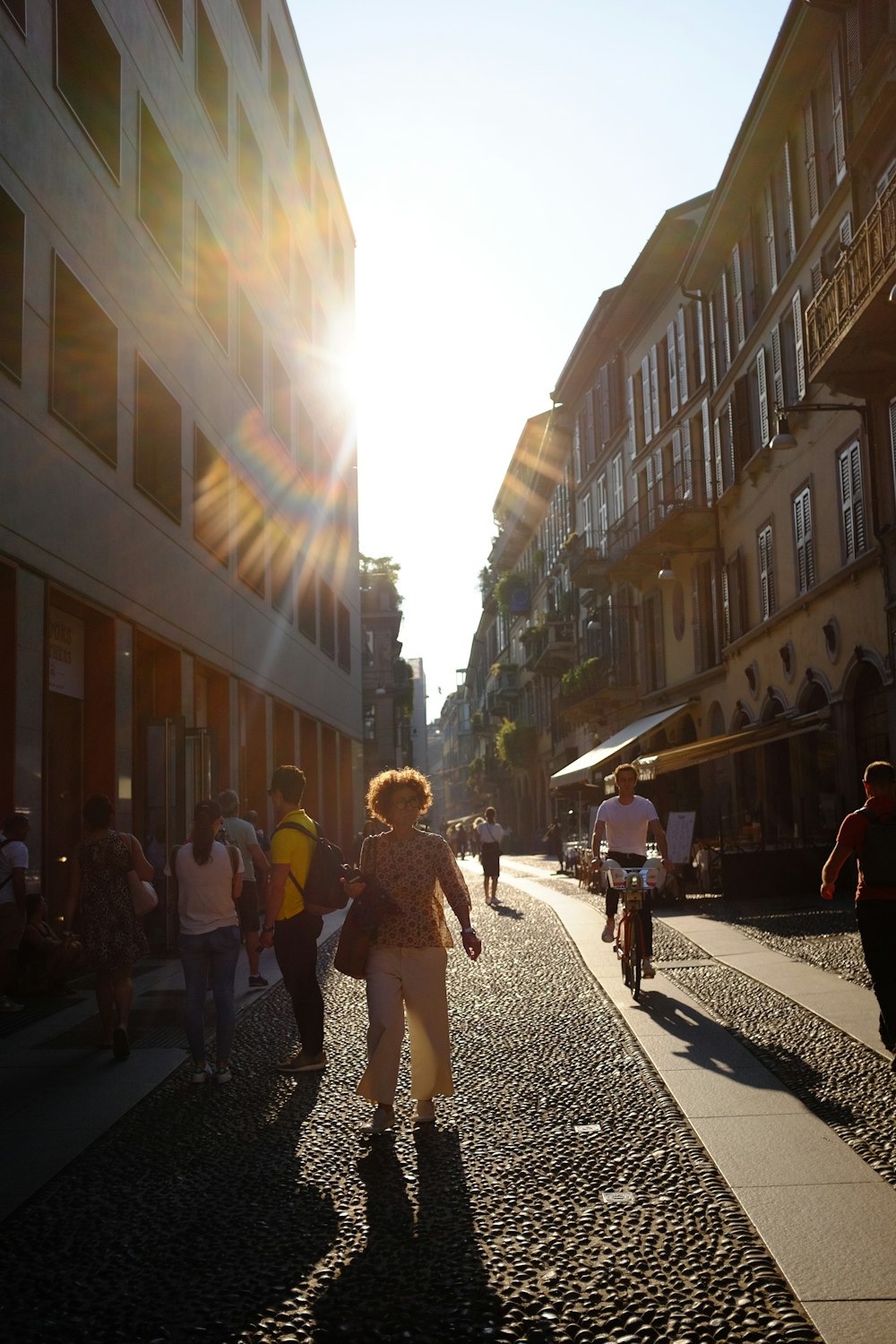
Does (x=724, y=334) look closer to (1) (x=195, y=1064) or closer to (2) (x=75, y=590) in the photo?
(2) (x=75, y=590)

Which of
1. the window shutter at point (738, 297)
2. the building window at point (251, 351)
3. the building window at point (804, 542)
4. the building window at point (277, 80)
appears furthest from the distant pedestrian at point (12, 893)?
the window shutter at point (738, 297)

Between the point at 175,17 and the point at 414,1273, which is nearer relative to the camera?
the point at 414,1273

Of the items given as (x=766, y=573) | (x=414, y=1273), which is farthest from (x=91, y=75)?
(x=766, y=573)

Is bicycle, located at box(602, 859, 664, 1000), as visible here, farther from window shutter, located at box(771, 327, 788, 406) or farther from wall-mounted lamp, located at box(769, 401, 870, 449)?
window shutter, located at box(771, 327, 788, 406)

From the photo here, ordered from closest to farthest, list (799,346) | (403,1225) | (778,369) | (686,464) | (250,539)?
(403,1225)
(799,346)
(250,539)
(778,369)
(686,464)

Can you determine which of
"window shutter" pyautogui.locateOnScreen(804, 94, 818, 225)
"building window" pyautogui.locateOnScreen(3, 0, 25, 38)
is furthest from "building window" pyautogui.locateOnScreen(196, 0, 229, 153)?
"window shutter" pyautogui.locateOnScreen(804, 94, 818, 225)

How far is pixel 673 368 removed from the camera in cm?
3578

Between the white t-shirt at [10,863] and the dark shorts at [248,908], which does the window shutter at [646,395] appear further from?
the white t-shirt at [10,863]

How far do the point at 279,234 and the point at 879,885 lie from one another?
24228mm

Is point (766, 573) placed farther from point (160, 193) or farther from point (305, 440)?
point (160, 193)

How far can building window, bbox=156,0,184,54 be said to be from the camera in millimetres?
19281

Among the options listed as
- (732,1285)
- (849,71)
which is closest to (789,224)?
(849,71)

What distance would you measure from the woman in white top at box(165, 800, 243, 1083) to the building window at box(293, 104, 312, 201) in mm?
25665

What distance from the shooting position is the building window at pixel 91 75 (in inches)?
600
